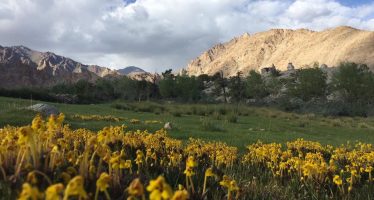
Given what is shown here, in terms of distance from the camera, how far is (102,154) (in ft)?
9.66

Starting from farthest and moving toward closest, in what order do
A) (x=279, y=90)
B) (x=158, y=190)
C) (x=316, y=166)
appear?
(x=279, y=90), (x=316, y=166), (x=158, y=190)

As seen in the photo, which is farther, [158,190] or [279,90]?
[279,90]

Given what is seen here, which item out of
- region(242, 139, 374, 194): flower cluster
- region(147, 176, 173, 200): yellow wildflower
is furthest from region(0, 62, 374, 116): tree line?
region(147, 176, 173, 200): yellow wildflower

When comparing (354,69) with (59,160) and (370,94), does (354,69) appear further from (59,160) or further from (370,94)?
(59,160)

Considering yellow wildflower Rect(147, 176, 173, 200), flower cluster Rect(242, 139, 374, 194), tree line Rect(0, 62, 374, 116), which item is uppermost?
tree line Rect(0, 62, 374, 116)

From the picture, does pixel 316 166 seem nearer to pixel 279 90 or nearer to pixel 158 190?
pixel 158 190

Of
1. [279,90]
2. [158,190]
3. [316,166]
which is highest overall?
[279,90]

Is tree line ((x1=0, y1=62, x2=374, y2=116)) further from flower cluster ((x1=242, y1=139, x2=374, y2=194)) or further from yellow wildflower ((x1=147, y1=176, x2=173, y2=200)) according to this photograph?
yellow wildflower ((x1=147, y1=176, x2=173, y2=200))

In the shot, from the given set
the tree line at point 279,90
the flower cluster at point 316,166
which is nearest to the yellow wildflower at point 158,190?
the flower cluster at point 316,166

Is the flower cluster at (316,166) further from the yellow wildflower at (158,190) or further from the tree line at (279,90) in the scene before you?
the tree line at (279,90)

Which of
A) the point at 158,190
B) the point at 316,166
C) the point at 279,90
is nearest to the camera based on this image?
the point at 158,190

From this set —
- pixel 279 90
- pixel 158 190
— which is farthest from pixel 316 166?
pixel 279 90

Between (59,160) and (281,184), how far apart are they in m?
4.01

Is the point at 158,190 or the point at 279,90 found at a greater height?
the point at 279,90
